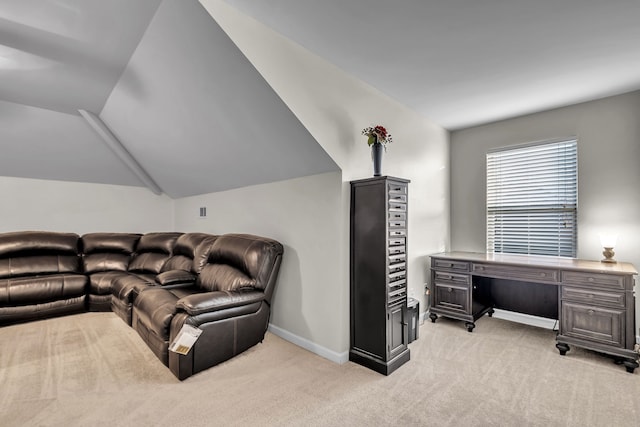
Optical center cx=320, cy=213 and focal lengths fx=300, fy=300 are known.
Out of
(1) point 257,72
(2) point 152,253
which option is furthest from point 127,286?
(1) point 257,72

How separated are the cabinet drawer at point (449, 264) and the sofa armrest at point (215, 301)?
Answer: 208cm

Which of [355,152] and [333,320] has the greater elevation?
[355,152]

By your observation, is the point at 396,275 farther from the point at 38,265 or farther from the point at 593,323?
the point at 38,265

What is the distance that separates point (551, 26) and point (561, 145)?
1.92 meters

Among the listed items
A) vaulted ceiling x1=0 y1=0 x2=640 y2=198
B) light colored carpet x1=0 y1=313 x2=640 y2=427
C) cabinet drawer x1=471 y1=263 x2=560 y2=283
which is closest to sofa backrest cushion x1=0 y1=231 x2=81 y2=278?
vaulted ceiling x1=0 y1=0 x2=640 y2=198

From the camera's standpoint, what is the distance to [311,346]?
2783 millimetres

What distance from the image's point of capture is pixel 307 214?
2.90 m

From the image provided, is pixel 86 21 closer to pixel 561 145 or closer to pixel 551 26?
pixel 551 26

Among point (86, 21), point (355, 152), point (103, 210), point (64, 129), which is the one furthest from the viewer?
point (103, 210)

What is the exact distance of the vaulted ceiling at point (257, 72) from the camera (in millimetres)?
A: 2000

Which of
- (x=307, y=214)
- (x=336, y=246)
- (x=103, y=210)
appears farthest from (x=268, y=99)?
(x=103, y=210)

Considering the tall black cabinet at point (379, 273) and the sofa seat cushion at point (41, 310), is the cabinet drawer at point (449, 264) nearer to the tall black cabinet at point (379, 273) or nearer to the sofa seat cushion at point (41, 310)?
the tall black cabinet at point (379, 273)

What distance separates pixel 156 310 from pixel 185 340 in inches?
21.9

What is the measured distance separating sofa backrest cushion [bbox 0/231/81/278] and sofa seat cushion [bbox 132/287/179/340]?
1999mm
